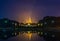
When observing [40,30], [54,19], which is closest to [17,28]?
[40,30]

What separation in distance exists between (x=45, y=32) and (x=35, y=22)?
16 centimetres

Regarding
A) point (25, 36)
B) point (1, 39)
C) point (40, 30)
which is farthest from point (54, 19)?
point (1, 39)

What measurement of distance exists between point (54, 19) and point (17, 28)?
419mm

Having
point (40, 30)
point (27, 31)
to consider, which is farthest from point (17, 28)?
point (40, 30)

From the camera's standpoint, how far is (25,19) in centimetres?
235

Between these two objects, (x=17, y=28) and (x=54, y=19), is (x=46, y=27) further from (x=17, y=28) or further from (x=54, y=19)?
(x=17, y=28)

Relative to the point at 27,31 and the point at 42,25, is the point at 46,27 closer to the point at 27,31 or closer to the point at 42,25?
the point at 42,25

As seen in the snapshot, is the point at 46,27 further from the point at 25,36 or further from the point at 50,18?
the point at 25,36

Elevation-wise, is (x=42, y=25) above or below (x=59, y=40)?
above

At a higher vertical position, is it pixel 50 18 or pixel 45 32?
pixel 50 18

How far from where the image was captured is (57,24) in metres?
2.31

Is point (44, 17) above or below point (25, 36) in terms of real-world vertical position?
above

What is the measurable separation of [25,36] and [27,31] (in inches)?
2.5

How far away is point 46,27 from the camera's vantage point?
2316 mm
